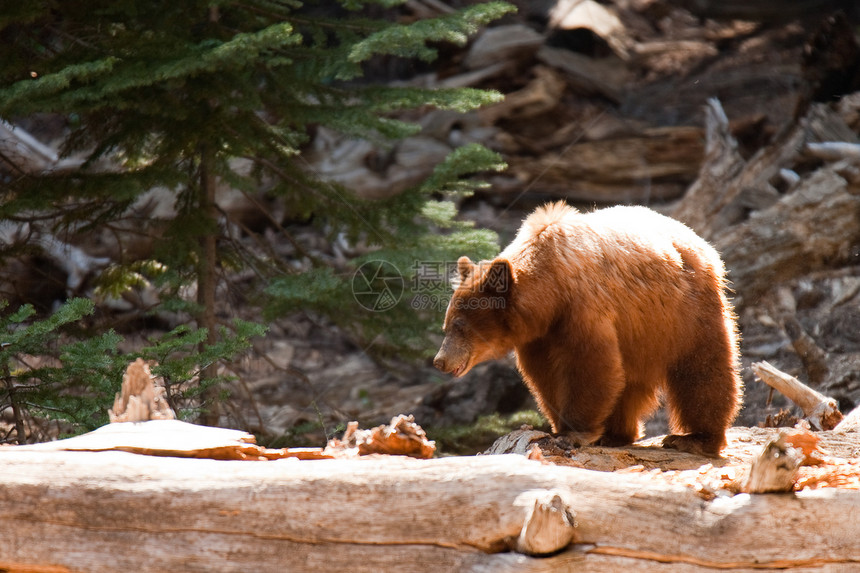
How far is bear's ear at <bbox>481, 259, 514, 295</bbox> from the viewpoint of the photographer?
466cm

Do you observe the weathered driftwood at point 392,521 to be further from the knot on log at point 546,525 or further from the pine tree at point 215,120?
the pine tree at point 215,120

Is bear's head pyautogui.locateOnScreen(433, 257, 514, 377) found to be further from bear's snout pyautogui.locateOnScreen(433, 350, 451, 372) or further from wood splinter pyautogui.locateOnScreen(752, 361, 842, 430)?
wood splinter pyautogui.locateOnScreen(752, 361, 842, 430)

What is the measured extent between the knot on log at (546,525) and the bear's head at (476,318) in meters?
1.57

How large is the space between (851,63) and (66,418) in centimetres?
1009

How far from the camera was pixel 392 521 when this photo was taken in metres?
3.42

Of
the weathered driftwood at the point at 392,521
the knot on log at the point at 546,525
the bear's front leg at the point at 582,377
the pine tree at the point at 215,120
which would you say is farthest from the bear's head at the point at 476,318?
the pine tree at the point at 215,120

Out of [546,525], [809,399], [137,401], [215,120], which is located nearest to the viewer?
[546,525]

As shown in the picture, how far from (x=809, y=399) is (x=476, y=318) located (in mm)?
3194

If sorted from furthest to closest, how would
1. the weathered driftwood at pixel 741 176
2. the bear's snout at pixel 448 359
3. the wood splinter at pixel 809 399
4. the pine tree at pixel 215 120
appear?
the weathered driftwood at pixel 741 176
the pine tree at pixel 215 120
the wood splinter at pixel 809 399
the bear's snout at pixel 448 359

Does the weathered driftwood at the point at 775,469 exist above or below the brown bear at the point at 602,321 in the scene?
below

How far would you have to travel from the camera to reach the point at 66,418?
5.41 metres

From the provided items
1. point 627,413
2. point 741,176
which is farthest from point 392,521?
point 741,176

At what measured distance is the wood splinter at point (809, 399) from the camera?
241 inches

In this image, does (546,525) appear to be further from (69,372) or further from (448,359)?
(69,372)
